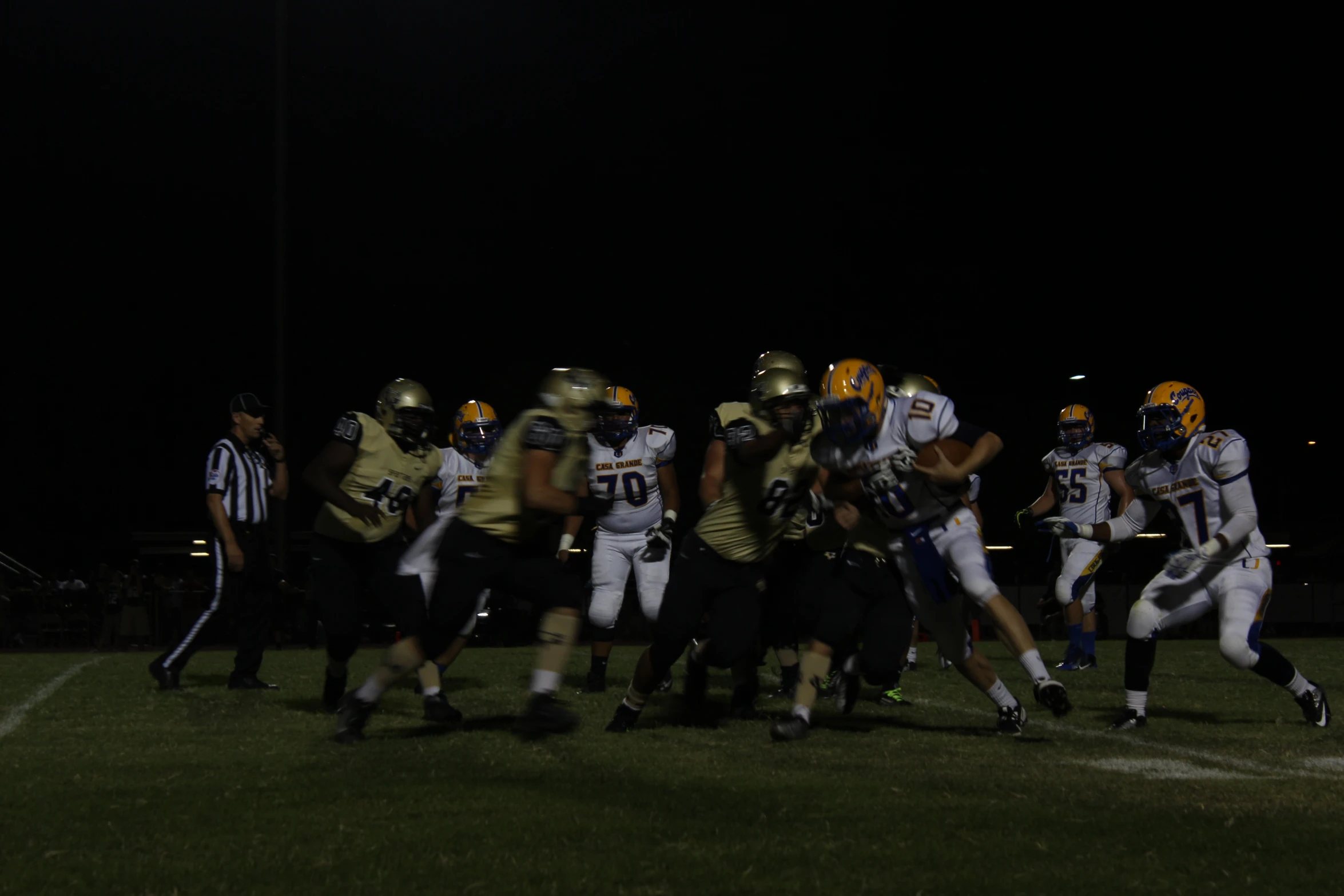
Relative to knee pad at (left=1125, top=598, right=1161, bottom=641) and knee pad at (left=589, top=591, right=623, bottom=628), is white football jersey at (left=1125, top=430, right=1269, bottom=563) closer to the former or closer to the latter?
knee pad at (left=1125, top=598, right=1161, bottom=641)

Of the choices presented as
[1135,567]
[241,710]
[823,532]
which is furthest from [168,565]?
[823,532]

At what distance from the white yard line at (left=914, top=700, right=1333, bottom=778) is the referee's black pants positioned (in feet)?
15.9

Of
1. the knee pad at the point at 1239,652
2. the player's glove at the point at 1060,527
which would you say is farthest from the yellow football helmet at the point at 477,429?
the knee pad at the point at 1239,652

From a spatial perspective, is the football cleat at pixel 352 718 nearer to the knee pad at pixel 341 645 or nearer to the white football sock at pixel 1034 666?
the knee pad at pixel 341 645

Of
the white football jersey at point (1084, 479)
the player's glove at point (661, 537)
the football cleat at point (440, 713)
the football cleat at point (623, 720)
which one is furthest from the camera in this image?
the white football jersey at point (1084, 479)

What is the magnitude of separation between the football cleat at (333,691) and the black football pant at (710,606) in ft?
7.18

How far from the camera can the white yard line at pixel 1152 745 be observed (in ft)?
17.5

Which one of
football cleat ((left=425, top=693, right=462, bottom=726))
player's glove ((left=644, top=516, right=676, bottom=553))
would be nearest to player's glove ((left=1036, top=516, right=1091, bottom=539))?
player's glove ((left=644, top=516, right=676, bottom=553))

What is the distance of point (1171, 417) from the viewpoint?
721cm

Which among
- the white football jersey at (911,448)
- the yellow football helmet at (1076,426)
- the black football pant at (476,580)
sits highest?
the yellow football helmet at (1076,426)

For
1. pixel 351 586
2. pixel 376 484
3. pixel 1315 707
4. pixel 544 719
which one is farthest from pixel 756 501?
pixel 1315 707

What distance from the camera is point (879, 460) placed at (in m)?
6.30

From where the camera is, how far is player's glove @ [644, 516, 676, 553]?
7840 millimetres

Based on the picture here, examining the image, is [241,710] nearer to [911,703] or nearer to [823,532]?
[823,532]
